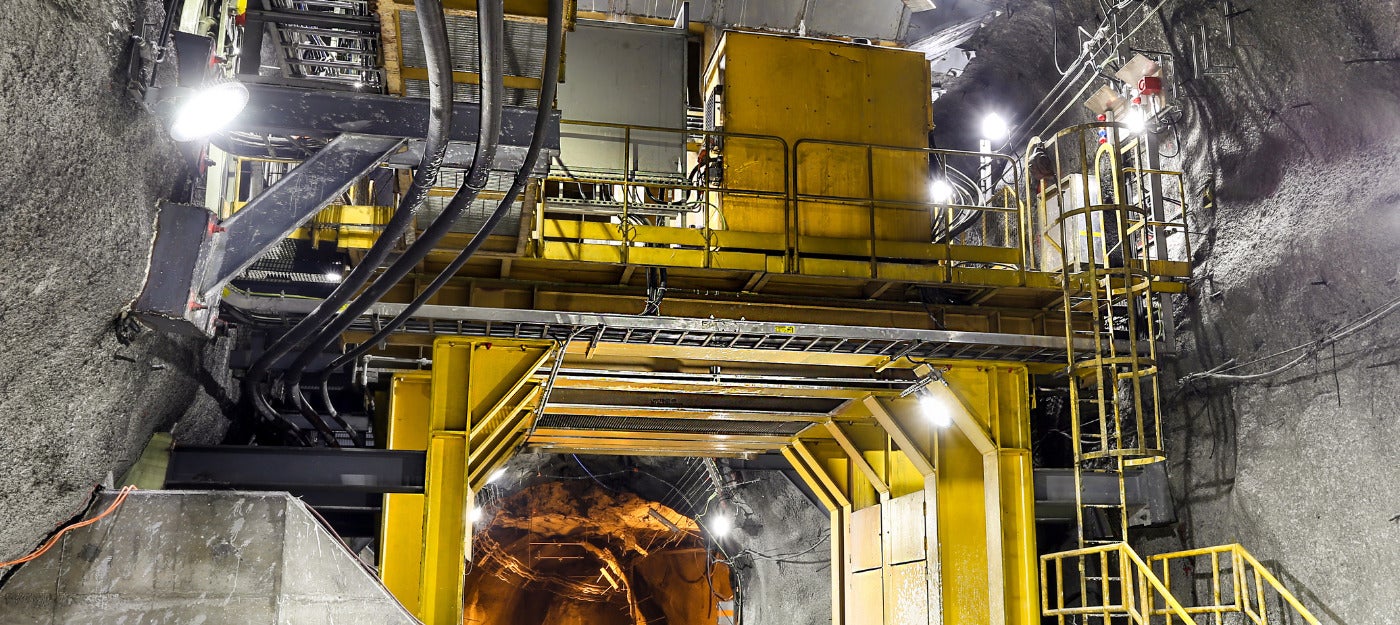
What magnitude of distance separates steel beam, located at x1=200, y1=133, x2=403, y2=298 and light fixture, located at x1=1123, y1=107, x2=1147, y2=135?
30.3 ft

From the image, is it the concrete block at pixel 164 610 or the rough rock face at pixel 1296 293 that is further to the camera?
the rough rock face at pixel 1296 293

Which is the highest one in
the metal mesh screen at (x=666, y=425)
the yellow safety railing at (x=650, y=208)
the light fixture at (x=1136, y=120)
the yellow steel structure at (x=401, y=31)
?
the light fixture at (x=1136, y=120)

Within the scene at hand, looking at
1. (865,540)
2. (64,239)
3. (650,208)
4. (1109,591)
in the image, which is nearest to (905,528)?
(865,540)

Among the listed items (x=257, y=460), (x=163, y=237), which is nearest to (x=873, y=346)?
(x=257, y=460)

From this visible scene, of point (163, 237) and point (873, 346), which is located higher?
point (873, 346)

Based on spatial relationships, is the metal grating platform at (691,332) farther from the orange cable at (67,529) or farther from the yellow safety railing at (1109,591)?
the orange cable at (67,529)

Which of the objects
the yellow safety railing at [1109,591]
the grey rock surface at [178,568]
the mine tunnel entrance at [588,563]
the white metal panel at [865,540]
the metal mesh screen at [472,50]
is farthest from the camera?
the mine tunnel entrance at [588,563]

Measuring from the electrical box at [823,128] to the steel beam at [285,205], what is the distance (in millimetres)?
6645

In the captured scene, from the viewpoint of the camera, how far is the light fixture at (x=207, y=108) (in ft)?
14.4

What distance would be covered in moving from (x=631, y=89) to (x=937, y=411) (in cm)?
499

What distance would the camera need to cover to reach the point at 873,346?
10742 millimetres

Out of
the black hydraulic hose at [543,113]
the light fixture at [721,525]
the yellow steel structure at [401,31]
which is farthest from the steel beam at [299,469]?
the light fixture at [721,525]

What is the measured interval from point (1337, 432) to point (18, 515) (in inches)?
373

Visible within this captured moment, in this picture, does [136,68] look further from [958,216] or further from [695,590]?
[695,590]
